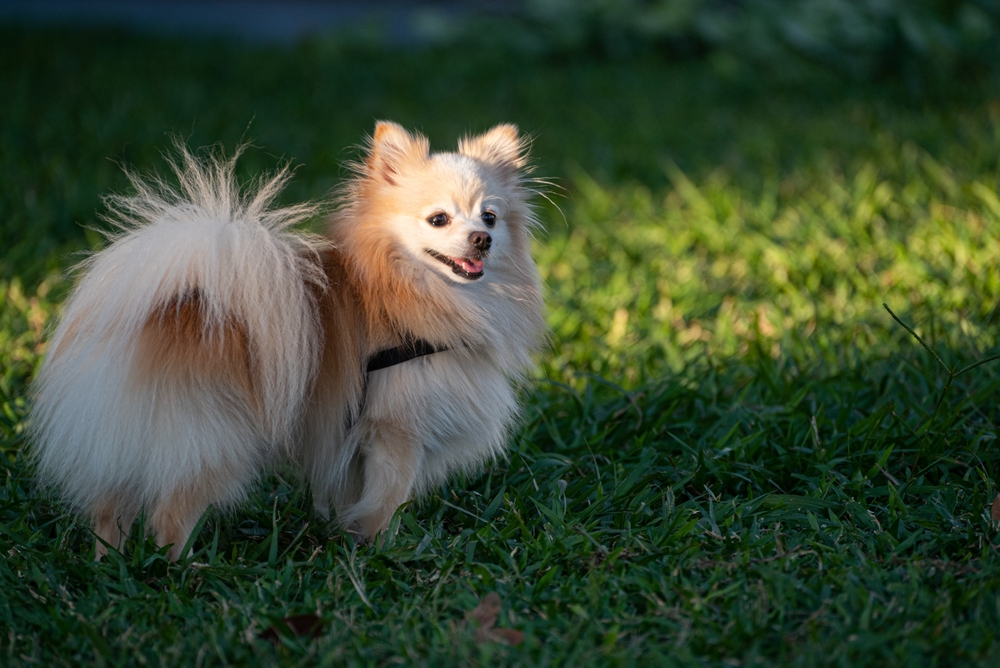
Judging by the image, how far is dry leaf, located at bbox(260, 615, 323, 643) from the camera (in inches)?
79.4

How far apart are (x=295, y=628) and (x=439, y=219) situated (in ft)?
3.85

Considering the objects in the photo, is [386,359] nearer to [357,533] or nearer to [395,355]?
[395,355]

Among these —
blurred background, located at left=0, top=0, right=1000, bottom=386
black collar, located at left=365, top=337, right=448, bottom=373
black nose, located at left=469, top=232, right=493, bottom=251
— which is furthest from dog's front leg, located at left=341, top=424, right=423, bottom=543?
blurred background, located at left=0, top=0, right=1000, bottom=386

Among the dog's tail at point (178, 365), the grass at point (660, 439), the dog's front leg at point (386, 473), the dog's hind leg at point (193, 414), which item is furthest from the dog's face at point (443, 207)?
the grass at point (660, 439)

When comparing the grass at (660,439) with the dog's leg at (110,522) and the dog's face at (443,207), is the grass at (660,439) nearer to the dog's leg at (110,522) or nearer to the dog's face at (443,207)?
the dog's leg at (110,522)

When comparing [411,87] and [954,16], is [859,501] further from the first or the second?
[954,16]

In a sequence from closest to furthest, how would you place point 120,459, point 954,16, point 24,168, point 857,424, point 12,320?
point 120,459
point 857,424
point 12,320
point 24,168
point 954,16

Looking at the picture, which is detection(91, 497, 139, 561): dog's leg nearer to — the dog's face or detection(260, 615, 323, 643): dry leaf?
detection(260, 615, 323, 643): dry leaf

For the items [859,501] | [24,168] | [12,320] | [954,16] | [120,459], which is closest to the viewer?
[120,459]

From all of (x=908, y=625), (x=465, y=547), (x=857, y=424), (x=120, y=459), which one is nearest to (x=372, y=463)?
(x=465, y=547)

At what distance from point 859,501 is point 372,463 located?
1.44 m

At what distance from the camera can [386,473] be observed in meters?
2.42

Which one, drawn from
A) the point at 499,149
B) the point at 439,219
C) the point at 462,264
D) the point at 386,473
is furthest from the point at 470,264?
the point at 386,473

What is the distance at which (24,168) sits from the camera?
5.09 meters
